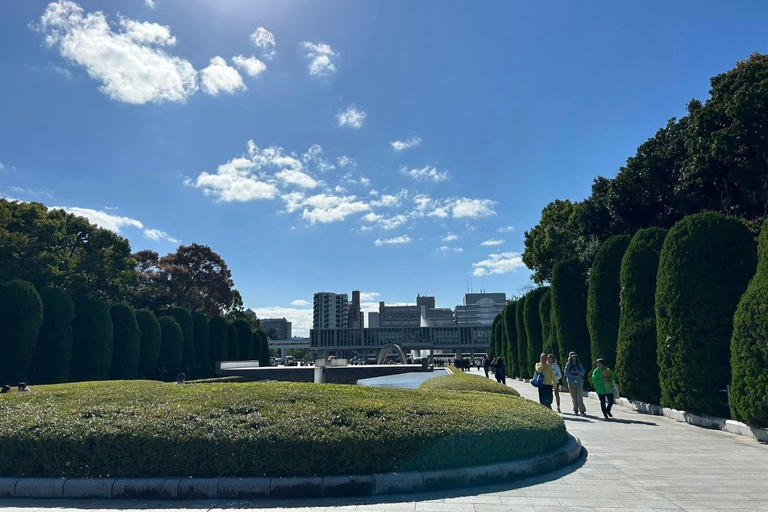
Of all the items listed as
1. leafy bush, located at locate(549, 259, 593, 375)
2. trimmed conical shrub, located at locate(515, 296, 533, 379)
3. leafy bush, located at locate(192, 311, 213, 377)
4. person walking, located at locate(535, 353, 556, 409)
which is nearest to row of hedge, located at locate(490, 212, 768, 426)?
person walking, located at locate(535, 353, 556, 409)

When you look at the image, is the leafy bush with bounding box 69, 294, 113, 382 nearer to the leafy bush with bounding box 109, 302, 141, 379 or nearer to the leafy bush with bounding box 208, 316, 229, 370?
the leafy bush with bounding box 109, 302, 141, 379

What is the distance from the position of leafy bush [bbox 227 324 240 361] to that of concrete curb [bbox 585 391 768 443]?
3874cm

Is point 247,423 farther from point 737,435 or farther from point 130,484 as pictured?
point 737,435

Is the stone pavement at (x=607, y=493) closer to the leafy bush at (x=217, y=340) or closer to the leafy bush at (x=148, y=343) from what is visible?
the leafy bush at (x=148, y=343)

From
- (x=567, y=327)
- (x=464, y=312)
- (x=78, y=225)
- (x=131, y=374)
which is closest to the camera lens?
(x=567, y=327)

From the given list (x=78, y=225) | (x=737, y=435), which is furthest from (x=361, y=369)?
(x=737, y=435)

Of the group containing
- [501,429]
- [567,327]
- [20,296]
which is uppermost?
[20,296]

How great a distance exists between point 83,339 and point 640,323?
27.4 metres

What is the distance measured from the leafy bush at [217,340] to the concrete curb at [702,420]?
115 ft

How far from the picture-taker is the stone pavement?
6.33m

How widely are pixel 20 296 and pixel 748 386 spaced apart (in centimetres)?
2843

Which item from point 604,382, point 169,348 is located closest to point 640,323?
point 604,382

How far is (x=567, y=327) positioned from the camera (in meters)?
22.1

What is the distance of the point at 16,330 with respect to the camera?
2494 centimetres
